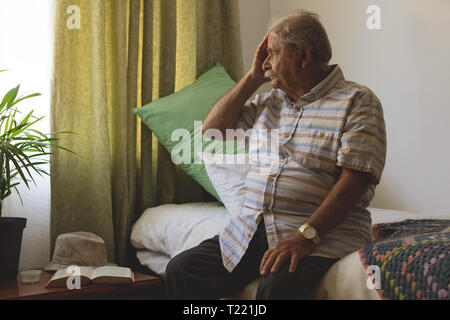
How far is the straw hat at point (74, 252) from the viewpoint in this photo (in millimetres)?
1975

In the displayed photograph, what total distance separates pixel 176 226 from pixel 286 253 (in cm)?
81

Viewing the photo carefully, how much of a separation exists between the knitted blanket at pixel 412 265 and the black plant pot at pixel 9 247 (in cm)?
121

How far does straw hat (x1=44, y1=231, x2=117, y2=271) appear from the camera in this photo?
6.48ft

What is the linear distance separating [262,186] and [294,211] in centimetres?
12

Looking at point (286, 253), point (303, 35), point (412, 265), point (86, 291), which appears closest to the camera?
point (412, 265)

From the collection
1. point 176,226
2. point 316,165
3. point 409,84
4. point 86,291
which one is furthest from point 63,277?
point 409,84

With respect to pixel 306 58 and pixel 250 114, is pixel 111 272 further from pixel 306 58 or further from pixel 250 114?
pixel 306 58

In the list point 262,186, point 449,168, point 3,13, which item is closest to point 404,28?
point 449,168

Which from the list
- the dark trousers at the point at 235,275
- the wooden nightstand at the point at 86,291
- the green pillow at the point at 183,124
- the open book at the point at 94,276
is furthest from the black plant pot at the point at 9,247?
the green pillow at the point at 183,124

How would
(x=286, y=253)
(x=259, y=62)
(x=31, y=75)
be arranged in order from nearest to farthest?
(x=286, y=253), (x=259, y=62), (x=31, y=75)

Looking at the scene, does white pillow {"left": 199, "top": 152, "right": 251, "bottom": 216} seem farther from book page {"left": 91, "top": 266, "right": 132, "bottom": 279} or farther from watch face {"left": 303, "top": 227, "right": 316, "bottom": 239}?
watch face {"left": 303, "top": 227, "right": 316, "bottom": 239}

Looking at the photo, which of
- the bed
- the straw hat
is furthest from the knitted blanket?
the straw hat

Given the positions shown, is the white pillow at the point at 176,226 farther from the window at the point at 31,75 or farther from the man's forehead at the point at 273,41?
the man's forehead at the point at 273,41

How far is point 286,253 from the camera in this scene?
1281 millimetres
